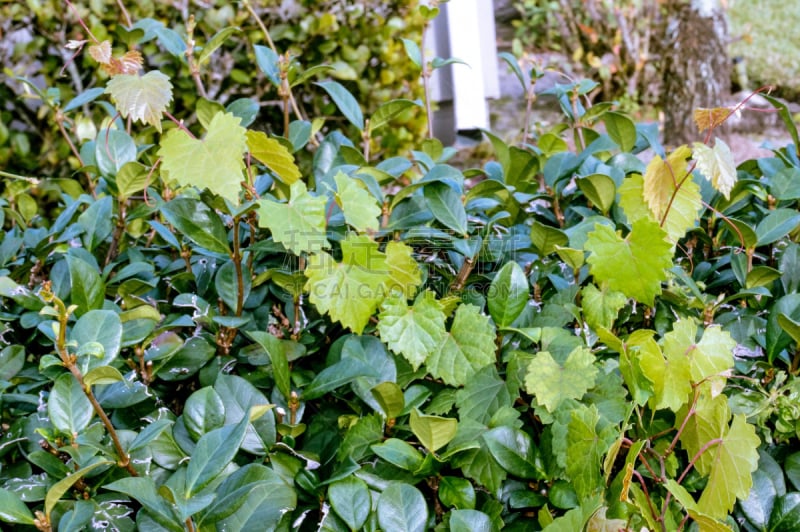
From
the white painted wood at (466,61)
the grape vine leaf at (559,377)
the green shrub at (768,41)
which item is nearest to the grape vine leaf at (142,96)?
the grape vine leaf at (559,377)

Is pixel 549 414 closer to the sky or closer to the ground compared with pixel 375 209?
closer to the ground

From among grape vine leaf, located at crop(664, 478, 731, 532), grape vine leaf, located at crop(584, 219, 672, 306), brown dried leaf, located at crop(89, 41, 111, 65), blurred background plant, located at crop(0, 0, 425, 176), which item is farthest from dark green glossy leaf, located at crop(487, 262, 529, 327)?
blurred background plant, located at crop(0, 0, 425, 176)

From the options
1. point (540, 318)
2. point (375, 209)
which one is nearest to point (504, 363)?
point (540, 318)

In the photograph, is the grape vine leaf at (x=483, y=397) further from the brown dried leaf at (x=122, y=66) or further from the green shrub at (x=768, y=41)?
the green shrub at (x=768, y=41)

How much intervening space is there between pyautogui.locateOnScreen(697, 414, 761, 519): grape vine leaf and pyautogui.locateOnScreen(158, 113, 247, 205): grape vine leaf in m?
0.71

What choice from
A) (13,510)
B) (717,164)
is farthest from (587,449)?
(13,510)

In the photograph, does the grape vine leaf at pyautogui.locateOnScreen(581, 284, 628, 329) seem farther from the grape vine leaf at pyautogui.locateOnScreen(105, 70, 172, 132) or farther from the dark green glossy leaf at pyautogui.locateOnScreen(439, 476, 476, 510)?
the grape vine leaf at pyautogui.locateOnScreen(105, 70, 172, 132)

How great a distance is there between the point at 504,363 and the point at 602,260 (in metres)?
0.22

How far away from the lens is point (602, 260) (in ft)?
3.54

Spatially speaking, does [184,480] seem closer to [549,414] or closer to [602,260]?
[549,414]

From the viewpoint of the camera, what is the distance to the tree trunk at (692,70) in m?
5.18

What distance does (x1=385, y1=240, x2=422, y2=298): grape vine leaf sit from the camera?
107 centimetres

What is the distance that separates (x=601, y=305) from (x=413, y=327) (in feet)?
0.95

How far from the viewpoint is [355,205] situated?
3.34 feet
